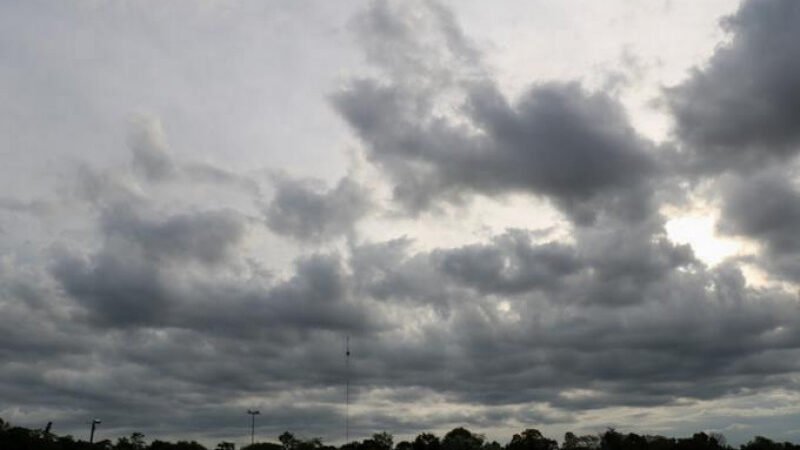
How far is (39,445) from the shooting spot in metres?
154

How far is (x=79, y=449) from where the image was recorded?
196875 millimetres

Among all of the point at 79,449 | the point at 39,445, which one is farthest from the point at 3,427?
the point at 79,449

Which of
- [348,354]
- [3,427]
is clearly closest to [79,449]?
[3,427]

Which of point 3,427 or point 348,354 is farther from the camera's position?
point 3,427

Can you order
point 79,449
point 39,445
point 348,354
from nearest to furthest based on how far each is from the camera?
point 348,354 < point 39,445 < point 79,449

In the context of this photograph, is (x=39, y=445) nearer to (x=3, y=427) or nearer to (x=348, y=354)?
(x=3, y=427)

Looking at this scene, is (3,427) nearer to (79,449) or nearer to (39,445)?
(39,445)

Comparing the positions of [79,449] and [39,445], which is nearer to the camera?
[39,445]

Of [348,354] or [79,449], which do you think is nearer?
[348,354]

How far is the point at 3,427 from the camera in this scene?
525 ft

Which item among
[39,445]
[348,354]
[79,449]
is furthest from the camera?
[79,449]

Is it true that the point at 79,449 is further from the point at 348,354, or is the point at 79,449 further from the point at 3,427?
the point at 348,354

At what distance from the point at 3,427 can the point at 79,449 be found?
39.6 m

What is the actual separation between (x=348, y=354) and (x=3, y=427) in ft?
370
